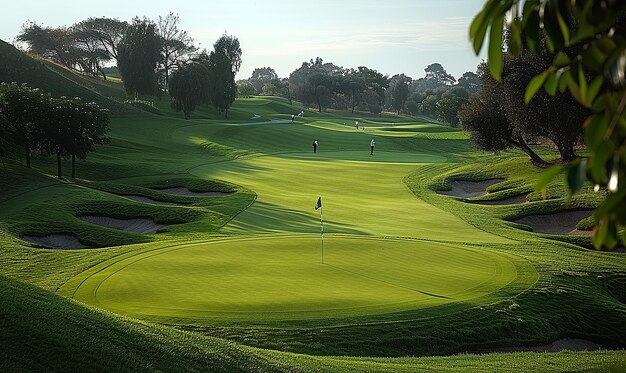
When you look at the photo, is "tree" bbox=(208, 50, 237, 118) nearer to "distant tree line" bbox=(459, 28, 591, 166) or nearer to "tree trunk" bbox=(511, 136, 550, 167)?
"distant tree line" bbox=(459, 28, 591, 166)

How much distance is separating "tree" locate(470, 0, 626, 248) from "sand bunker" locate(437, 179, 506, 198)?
48.0 metres

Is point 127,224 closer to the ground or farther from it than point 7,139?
closer to the ground

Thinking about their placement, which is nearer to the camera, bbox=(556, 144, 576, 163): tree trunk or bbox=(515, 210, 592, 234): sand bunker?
bbox=(515, 210, 592, 234): sand bunker

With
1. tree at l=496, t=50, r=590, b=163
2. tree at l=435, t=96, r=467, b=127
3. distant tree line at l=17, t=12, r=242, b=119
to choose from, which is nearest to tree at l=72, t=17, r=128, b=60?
distant tree line at l=17, t=12, r=242, b=119

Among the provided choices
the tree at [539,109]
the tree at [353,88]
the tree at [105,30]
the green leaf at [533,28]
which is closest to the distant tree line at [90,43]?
the tree at [105,30]

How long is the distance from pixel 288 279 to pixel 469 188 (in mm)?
35892

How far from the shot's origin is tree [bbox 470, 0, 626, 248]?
217 cm

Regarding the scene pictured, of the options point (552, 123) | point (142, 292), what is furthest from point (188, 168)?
point (142, 292)

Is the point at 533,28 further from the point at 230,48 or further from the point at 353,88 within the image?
the point at 353,88

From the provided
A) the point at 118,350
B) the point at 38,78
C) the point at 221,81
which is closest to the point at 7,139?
the point at 118,350

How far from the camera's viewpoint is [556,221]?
1460 inches

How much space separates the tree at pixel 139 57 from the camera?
96.3m

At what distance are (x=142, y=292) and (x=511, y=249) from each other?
17000 millimetres

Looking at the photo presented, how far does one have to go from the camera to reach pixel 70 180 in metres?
42.7
